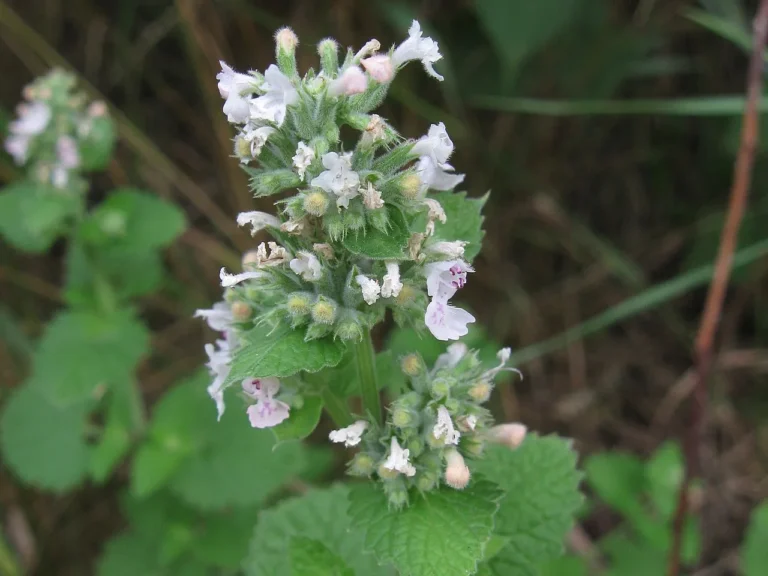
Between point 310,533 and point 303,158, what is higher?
point 303,158

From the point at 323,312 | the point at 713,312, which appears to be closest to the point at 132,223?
the point at 323,312

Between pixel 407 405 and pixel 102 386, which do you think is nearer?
pixel 407 405

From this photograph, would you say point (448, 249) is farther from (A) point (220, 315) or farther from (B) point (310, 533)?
(B) point (310, 533)

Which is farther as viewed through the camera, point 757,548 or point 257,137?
point 757,548

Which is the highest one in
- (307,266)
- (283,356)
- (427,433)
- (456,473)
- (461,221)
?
(461,221)

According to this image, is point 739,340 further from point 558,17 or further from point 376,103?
point 376,103

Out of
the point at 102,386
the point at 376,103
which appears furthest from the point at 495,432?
the point at 102,386
